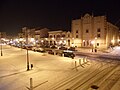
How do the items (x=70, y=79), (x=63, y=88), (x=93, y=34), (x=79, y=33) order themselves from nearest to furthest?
(x=63, y=88), (x=70, y=79), (x=93, y=34), (x=79, y=33)

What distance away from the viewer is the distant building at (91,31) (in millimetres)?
47875

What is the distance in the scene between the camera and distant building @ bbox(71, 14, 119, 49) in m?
47.9

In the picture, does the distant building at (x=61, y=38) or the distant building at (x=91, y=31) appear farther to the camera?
the distant building at (x=61, y=38)

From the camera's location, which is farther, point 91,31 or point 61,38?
point 61,38

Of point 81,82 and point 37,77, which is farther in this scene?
point 37,77

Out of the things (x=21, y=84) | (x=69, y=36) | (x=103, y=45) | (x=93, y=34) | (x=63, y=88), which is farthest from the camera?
(x=69, y=36)

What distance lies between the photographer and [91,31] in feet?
167

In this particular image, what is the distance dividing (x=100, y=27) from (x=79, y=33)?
8.93m

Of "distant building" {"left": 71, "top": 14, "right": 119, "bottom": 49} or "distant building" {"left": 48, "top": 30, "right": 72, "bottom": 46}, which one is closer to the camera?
"distant building" {"left": 71, "top": 14, "right": 119, "bottom": 49}

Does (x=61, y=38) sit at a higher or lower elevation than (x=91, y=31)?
lower

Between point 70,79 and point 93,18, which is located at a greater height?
point 93,18

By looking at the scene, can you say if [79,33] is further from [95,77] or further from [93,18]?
[95,77]

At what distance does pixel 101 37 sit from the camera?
159ft

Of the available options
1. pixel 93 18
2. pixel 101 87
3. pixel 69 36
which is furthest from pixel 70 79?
pixel 69 36
